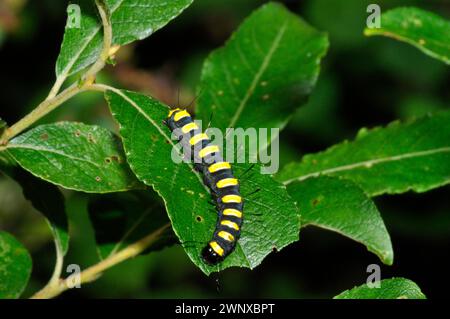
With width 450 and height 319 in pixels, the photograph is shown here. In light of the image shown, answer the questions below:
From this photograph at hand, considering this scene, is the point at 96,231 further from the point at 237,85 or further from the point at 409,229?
the point at 409,229

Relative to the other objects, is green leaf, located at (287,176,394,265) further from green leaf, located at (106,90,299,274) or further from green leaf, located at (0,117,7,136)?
green leaf, located at (0,117,7,136)

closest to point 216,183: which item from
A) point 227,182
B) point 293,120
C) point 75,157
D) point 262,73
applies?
point 227,182

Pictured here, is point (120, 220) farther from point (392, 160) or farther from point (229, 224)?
point (392, 160)

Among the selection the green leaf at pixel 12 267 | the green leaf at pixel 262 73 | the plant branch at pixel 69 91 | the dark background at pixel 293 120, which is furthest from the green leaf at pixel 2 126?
the dark background at pixel 293 120

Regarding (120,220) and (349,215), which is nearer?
(349,215)
